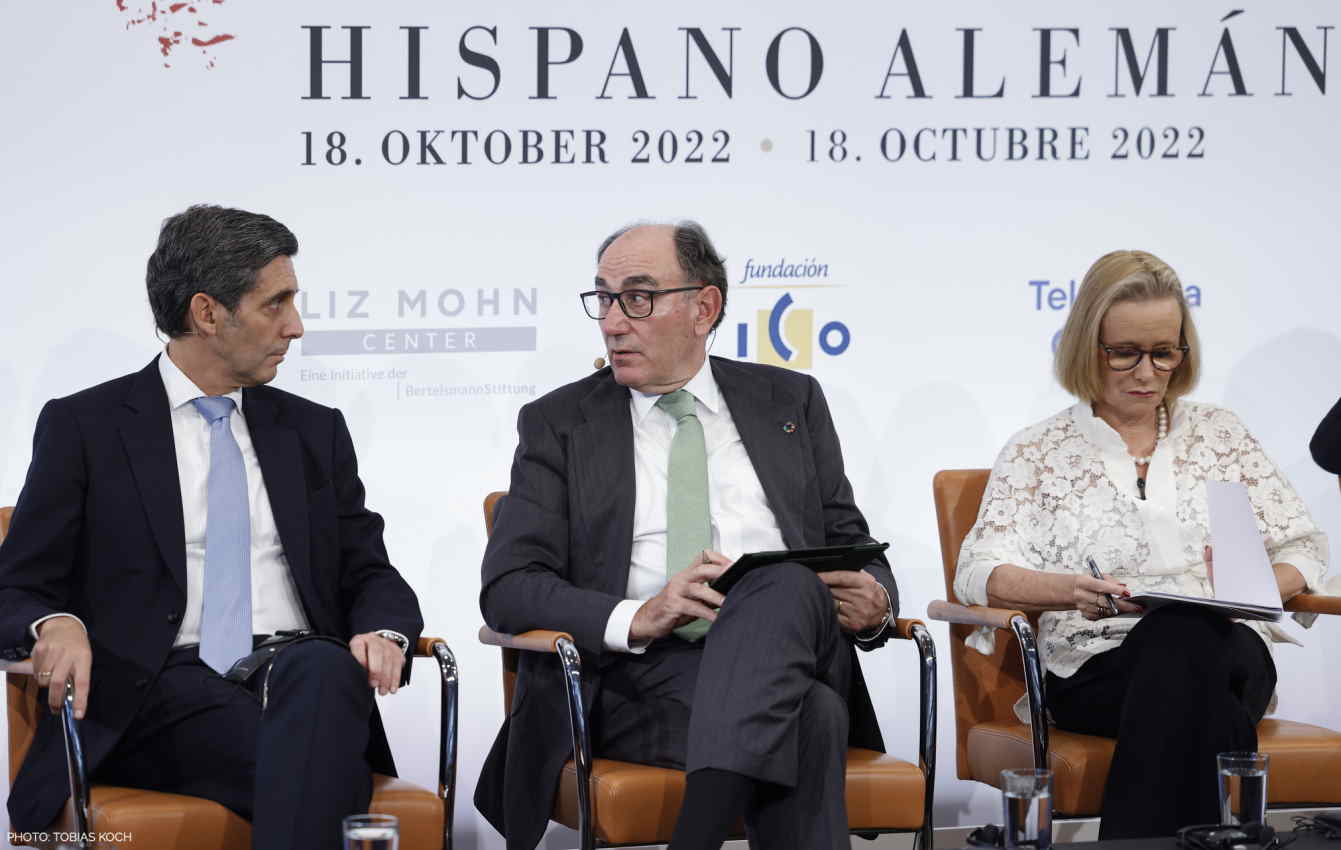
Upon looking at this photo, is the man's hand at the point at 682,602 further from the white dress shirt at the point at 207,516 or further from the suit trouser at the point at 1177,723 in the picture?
the suit trouser at the point at 1177,723

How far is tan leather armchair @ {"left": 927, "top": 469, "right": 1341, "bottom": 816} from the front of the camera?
124 inches

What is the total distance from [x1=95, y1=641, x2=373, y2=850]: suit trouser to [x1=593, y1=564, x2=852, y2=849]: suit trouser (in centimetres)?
57

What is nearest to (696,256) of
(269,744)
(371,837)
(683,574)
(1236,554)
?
(683,574)

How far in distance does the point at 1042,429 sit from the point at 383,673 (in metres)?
1.62

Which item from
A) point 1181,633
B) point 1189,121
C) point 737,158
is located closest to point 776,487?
point 1181,633

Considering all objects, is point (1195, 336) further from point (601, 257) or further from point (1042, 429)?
point (601, 257)

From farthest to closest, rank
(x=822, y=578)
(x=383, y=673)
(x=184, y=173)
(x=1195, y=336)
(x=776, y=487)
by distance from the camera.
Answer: (x=184, y=173) < (x=1195, y=336) < (x=776, y=487) < (x=822, y=578) < (x=383, y=673)

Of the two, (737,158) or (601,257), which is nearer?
(601,257)

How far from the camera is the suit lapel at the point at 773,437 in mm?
3324

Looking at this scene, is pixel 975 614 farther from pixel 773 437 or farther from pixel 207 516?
pixel 207 516

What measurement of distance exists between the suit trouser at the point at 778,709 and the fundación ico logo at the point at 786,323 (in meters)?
1.45

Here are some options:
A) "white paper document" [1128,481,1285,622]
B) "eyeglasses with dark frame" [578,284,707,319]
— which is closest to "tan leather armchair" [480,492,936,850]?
"white paper document" [1128,481,1285,622]

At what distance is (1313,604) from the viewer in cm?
342

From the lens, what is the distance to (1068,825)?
14.6 ft
